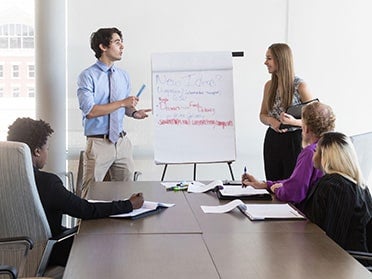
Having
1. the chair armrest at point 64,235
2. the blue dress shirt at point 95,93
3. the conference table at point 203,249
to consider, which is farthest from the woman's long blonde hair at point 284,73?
the chair armrest at point 64,235

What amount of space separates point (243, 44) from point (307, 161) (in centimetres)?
223

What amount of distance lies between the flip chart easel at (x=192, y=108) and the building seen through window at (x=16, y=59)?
121 cm

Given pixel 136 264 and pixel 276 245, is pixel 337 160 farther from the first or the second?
pixel 136 264

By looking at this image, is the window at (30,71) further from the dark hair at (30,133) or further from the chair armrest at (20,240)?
the chair armrest at (20,240)

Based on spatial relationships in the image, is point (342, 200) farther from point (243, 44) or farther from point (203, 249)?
point (243, 44)

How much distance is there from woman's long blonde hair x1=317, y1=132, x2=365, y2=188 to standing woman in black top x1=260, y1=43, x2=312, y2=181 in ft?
4.01

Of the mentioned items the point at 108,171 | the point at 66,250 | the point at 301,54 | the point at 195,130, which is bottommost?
the point at 66,250

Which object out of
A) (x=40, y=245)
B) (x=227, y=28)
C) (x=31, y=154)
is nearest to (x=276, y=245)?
(x=40, y=245)

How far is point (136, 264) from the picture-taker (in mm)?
1852

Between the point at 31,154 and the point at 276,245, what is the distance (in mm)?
1227

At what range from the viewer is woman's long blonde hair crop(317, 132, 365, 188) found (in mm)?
2527

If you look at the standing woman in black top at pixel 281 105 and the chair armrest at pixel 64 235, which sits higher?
the standing woman in black top at pixel 281 105

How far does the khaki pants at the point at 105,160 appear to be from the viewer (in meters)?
3.98

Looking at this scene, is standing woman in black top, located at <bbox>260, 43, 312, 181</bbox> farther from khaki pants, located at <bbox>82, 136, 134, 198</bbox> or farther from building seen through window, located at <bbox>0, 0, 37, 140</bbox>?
building seen through window, located at <bbox>0, 0, 37, 140</bbox>
